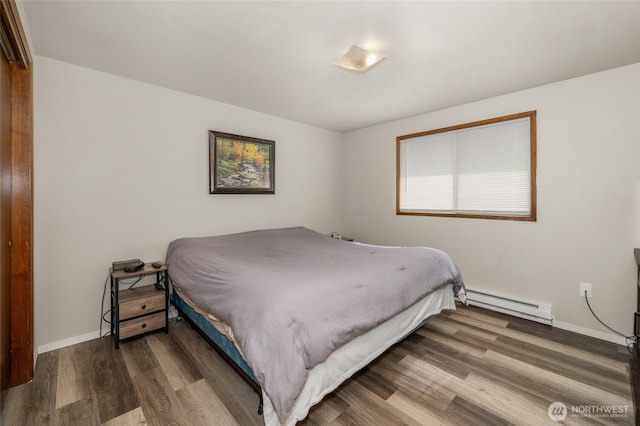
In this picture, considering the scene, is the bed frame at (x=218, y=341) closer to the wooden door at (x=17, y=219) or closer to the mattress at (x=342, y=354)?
the mattress at (x=342, y=354)

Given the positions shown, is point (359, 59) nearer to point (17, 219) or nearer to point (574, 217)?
point (574, 217)

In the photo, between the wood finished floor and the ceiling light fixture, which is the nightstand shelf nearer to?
the wood finished floor

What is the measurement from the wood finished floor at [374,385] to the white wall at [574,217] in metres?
0.48

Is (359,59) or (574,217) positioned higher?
(359,59)

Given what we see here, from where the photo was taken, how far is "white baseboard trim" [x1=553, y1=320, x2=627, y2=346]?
2406 mm

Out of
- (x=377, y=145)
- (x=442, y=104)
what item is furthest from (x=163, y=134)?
(x=442, y=104)

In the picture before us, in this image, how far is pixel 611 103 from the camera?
2.43 meters

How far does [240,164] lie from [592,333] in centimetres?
391

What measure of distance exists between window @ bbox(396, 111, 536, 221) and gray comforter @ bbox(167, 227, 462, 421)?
3.63ft

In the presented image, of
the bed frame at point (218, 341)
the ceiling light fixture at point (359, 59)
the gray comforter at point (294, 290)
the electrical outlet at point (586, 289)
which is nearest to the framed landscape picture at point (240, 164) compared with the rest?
the gray comforter at point (294, 290)

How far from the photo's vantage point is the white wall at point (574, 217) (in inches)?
94.0

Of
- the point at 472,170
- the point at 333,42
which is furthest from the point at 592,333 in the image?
the point at 333,42

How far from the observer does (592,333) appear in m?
2.54

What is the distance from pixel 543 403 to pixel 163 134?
368 centimetres
